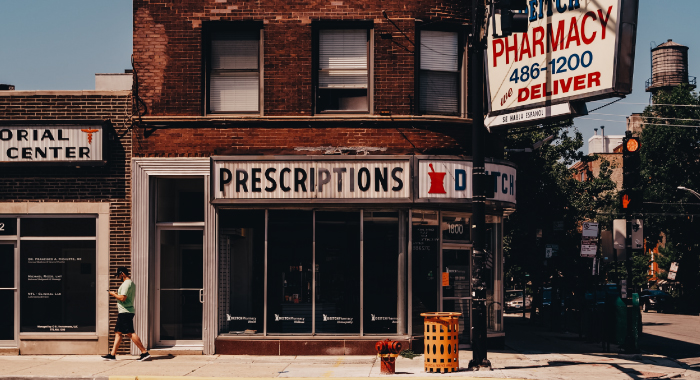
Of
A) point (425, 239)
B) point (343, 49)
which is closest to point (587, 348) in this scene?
point (425, 239)

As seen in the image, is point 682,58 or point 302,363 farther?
point 682,58

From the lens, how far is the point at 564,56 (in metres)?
14.2

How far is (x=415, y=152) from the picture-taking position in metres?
15.8

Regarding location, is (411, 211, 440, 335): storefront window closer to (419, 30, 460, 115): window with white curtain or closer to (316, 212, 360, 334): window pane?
(316, 212, 360, 334): window pane

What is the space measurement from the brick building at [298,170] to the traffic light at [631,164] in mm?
3040

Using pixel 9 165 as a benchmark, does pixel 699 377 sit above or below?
below

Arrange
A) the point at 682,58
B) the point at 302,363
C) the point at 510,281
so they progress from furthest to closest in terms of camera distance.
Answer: the point at 682,58, the point at 510,281, the point at 302,363

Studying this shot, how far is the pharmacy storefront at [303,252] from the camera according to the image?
15.6 m

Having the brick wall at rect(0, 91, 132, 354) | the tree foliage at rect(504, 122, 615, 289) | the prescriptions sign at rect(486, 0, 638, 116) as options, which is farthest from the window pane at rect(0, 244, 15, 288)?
the tree foliage at rect(504, 122, 615, 289)

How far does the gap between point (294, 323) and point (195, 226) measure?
9.64ft

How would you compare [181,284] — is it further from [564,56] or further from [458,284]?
[564,56]

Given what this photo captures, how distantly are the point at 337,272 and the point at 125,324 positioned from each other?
14.2 feet

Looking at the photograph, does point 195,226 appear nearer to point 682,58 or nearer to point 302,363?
point 302,363

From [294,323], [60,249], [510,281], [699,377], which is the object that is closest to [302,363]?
[294,323]
